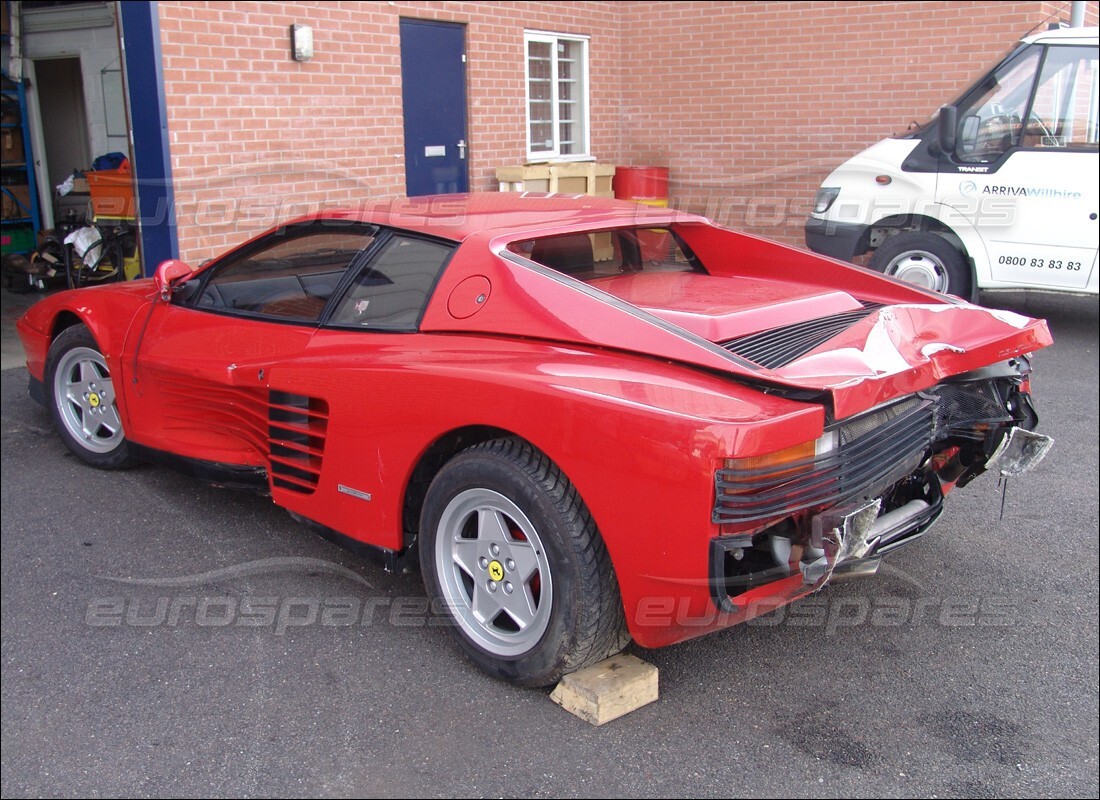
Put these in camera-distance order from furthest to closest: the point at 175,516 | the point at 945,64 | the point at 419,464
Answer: the point at 945,64
the point at 175,516
the point at 419,464

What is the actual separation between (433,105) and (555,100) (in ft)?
7.08

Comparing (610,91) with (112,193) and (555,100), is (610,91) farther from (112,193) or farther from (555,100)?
(112,193)

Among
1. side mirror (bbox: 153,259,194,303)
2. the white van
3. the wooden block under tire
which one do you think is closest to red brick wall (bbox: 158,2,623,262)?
side mirror (bbox: 153,259,194,303)

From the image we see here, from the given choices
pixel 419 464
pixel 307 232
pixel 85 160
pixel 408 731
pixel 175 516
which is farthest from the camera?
pixel 85 160

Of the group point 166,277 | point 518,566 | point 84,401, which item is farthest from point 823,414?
point 84,401

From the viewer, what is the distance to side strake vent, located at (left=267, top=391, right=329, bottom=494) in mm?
3738

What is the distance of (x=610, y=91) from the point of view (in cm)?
1260

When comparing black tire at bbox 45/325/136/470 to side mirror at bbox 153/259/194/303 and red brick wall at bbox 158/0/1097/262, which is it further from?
red brick wall at bbox 158/0/1097/262

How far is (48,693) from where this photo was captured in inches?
127

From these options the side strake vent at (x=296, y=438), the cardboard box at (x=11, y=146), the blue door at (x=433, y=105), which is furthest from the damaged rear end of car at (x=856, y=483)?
the cardboard box at (x=11, y=146)

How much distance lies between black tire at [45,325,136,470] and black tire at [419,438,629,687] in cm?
236

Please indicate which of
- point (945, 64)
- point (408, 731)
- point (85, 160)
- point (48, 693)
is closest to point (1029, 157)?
point (945, 64)

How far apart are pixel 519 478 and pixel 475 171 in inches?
317

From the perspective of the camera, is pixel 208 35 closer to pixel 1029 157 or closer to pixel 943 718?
pixel 1029 157
